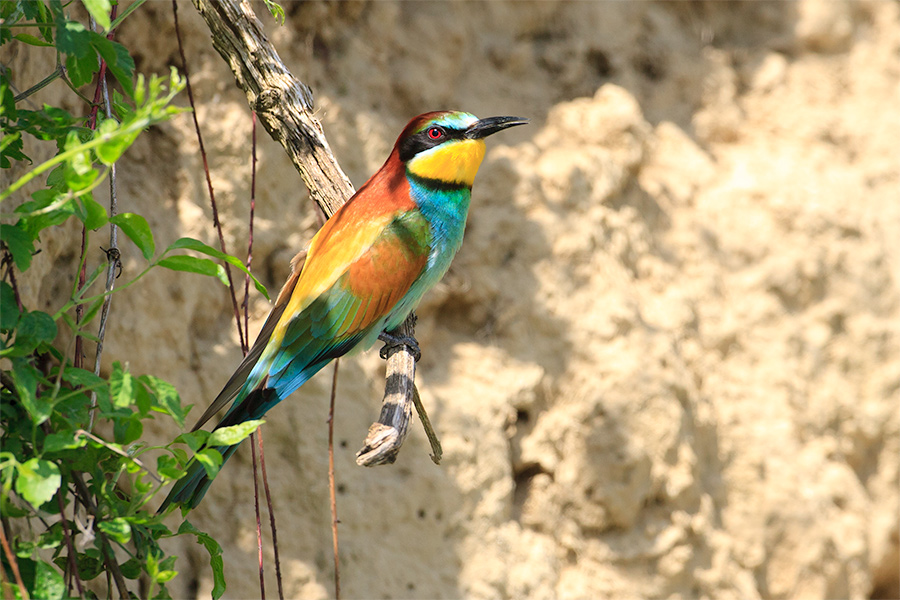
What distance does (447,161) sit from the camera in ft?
6.53

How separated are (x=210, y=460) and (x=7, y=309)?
31cm

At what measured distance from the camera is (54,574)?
104cm

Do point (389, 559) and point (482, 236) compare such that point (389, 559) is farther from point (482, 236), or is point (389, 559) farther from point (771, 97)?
point (771, 97)

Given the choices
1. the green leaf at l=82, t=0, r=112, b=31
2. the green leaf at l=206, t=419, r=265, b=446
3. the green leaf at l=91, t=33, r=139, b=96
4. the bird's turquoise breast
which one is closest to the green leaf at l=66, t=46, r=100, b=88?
the green leaf at l=91, t=33, r=139, b=96

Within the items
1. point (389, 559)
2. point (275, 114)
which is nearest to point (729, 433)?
point (389, 559)

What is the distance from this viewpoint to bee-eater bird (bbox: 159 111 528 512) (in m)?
1.74

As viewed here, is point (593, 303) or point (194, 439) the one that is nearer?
point (194, 439)

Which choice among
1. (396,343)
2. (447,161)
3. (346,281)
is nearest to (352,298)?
(346,281)

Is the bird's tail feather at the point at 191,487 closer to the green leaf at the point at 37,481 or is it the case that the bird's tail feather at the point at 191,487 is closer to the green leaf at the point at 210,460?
the green leaf at the point at 210,460

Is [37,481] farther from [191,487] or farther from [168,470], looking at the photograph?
[191,487]

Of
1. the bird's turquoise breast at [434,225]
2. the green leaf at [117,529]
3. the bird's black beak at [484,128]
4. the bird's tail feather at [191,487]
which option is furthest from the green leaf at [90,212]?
the bird's black beak at [484,128]

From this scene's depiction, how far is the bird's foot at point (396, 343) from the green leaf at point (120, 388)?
2.32 feet

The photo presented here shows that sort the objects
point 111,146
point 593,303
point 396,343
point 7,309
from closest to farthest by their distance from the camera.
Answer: point 111,146 → point 7,309 → point 396,343 → point 593,303

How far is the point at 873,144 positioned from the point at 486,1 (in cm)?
182
